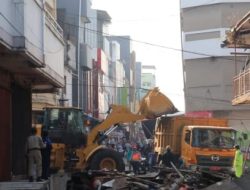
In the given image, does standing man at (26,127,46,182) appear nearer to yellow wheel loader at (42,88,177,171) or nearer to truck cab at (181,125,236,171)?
yellow wheel loader at (42,88,177,171)

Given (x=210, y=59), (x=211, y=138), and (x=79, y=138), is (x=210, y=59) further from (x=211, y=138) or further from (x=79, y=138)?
(x=79, y=138)

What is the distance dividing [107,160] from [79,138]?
1.44 m

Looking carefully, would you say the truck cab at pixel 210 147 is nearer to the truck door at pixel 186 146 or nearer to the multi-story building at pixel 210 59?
the truck door at pixel 186 146

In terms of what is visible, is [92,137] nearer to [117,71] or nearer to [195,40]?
[195,40]

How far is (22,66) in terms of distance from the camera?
18062 millimetres

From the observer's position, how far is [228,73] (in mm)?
58031

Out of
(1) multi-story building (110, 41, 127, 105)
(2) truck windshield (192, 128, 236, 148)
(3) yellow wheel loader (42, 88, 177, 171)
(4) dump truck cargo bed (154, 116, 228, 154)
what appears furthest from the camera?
(1) multi-story building (110, 41, 127, 105)

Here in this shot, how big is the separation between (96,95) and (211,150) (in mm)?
44173

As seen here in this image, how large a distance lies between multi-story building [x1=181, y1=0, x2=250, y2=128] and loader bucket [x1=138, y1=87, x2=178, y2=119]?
30312 millimetres

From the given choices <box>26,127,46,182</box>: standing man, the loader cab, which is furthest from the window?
<box>26,127,46,182</box>: standing man

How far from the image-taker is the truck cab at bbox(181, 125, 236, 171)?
25203 millimetres

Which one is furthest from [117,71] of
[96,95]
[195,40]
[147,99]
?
[147,99]

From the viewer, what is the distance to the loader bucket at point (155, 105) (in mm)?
26719

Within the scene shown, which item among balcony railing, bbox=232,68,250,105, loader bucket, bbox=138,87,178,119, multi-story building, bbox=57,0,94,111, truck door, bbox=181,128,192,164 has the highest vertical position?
multi-story building, bbox=57,0,94,111
